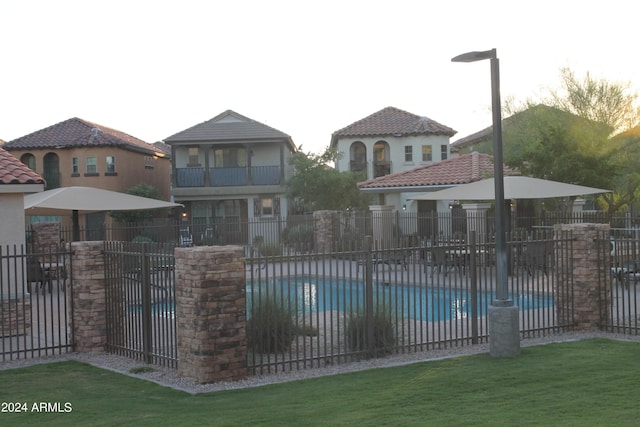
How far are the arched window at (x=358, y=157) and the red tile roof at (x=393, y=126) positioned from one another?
1089 millimetres

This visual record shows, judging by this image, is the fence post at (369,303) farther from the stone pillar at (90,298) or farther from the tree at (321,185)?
the tree at (321,185)

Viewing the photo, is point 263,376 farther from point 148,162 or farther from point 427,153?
point 427,153

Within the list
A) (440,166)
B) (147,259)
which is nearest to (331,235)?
(440,166)

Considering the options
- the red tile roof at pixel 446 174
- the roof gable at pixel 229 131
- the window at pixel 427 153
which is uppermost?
the roof gable at pixel 229 131

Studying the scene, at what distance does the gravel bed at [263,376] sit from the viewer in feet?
32.2

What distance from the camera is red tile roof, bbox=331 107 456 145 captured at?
49844mm

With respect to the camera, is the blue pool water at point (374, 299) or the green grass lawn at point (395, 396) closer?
the green grass lawn at point (395, 396)

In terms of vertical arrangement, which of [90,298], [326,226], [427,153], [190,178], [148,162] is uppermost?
[427,153]

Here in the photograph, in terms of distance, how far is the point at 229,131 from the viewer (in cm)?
4341

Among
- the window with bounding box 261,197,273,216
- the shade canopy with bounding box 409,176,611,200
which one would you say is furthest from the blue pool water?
the window with bounding box 261,197,273,216

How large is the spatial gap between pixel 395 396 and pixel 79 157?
3387 cm

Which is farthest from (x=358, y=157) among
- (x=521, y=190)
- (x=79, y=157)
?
(x=521, y=190)

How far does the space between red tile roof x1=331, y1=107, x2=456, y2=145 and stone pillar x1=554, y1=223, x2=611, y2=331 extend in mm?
37182

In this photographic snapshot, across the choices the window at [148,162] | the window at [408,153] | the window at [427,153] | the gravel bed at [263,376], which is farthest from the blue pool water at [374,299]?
the window at [408,153]
